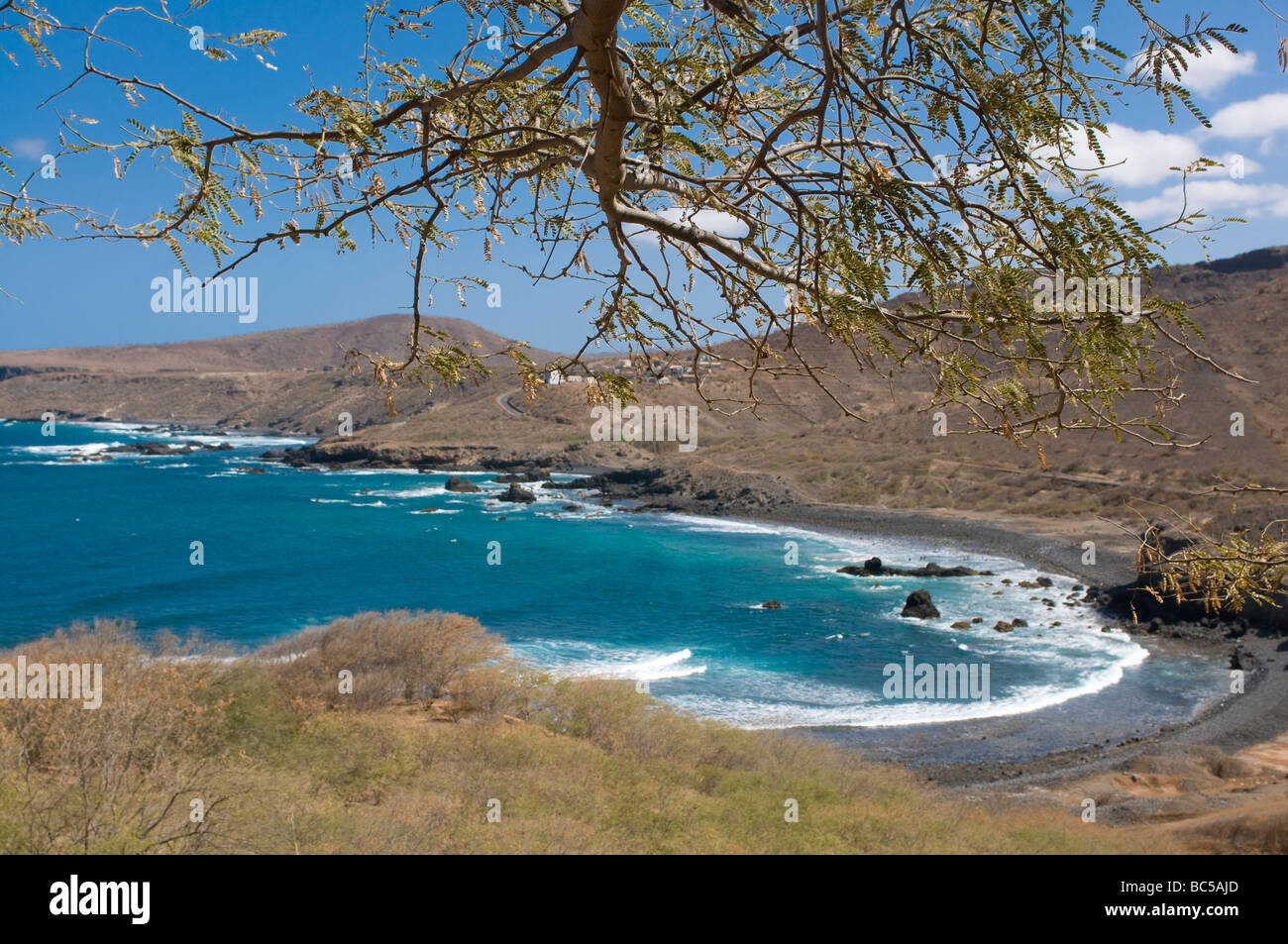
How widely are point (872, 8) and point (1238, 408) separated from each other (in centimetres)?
4384

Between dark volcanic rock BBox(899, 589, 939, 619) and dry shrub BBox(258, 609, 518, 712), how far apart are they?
1399cm

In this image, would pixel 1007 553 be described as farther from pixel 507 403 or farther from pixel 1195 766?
pixel 507 403

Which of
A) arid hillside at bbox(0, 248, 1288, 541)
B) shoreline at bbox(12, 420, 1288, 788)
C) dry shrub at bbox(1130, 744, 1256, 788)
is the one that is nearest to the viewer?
dry shrub at bbox(1130, 744, 1256, 788)

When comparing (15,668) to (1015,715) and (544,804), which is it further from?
(1015,715)

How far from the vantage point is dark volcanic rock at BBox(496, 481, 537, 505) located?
155ft

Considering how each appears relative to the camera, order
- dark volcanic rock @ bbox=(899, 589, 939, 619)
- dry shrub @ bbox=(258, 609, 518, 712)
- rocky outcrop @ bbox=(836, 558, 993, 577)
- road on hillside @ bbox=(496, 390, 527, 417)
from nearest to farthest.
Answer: dry shrub @ bbox=(258, 609, 518, 712) → dark volcanic rock @ bbox=(899, 589, 939, 619) → rocky outcrop @ bbox=(836, 558, 993, 577) → road on hillside @ bbox=(496, 390, 527, 417)

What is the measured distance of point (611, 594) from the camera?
94.2ft

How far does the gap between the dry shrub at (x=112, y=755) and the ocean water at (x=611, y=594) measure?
33.7 ft

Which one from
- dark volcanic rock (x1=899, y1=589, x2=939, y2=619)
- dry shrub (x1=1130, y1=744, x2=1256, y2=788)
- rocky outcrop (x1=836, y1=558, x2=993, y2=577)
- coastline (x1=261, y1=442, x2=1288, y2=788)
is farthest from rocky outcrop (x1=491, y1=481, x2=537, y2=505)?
dry shrub (x1=1130, y1=744, x2=1256, y2=788)

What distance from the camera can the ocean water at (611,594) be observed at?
20184mm

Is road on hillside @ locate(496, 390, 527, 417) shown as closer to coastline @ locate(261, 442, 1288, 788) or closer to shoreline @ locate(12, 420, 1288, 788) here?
shoreline @ locate(12, 420, 1288, 788)
